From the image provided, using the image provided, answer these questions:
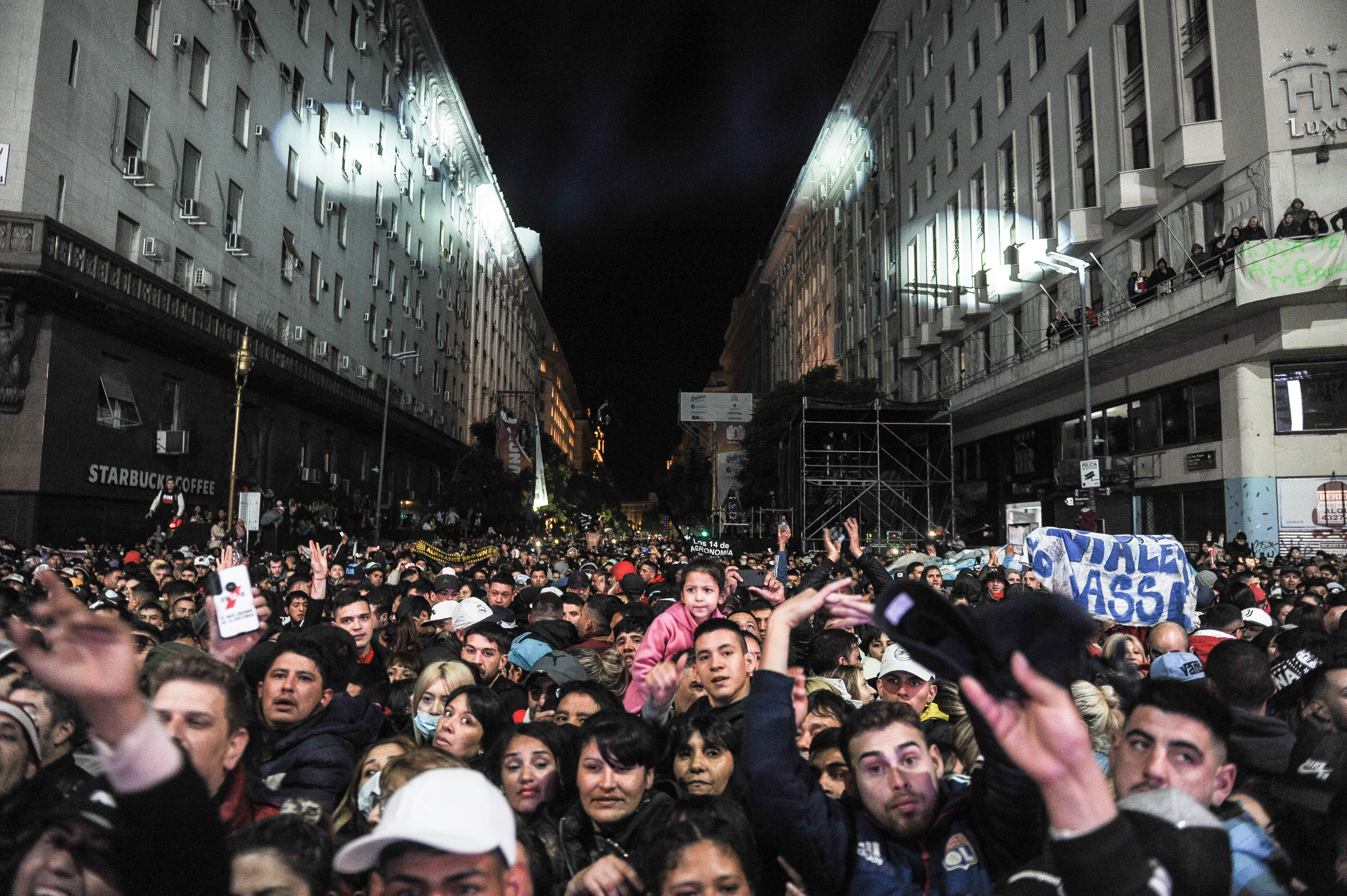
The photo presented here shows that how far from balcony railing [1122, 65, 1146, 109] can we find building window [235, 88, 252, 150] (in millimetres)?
→ 29985

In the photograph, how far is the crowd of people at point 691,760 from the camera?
5.82 ft

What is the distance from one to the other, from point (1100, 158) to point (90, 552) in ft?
102

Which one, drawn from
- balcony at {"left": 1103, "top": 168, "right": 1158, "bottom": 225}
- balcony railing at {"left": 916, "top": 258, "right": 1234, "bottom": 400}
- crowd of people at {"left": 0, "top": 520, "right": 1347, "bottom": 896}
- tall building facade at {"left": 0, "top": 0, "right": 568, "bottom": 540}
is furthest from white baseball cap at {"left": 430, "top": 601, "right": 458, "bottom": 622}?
balcony at {"left": 1103, "top": 168, "right": 1158, "bottom": 225}

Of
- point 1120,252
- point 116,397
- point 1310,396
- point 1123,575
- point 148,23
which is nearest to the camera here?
point 1123,575

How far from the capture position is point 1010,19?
37.1 metres

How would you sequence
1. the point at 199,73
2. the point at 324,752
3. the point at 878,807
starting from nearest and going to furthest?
the point at 878,807 < the point at 324,752 < the point at 199,73

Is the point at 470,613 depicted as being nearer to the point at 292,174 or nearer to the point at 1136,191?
the point at 1136,191

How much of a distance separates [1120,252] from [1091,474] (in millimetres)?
13802

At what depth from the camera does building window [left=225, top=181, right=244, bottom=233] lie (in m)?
30.3

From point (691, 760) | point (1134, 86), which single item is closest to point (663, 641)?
point (691, 760)

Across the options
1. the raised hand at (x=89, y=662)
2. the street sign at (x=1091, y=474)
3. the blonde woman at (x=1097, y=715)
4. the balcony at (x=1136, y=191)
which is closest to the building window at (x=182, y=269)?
the street sign at (x=1091, y=474)

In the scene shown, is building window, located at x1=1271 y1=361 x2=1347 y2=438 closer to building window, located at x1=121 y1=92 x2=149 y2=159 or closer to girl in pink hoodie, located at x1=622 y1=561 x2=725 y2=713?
girl in pink hoodie, located at x1=622 y1=561 x2=725 y2=713

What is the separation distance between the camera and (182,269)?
89.2ft

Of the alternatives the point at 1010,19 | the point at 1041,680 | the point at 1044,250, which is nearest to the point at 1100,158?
the point at 1044,250
